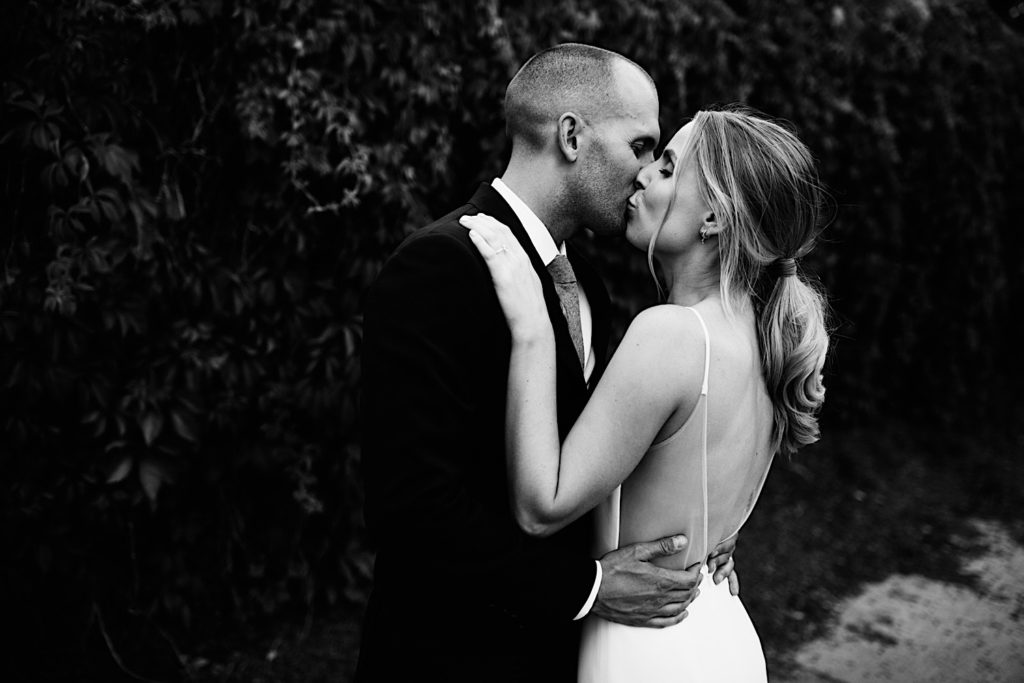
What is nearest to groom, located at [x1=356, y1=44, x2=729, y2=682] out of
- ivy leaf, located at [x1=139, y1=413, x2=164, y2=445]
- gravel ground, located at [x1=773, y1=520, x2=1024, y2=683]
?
ivy leaf, located at [x1=139, y1=413, x2=164, y2=445]

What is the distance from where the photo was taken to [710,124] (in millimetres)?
2252

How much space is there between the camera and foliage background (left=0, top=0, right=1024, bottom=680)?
120 inches

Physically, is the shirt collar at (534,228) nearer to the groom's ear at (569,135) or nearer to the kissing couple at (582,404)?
the kissing couple at (582,404)

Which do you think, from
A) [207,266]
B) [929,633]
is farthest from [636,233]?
[929,633]

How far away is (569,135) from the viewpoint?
2385 mm

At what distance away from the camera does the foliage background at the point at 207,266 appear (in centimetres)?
306

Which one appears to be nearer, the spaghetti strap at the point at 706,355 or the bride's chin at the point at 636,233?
the spaghetti strap at the point at 706,355

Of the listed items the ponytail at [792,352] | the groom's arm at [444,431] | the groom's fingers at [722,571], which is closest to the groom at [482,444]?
the groom's arm at [444,431]

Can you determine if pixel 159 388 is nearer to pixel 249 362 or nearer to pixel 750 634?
pixel 249 362

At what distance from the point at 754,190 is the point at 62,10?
2315 millimetres

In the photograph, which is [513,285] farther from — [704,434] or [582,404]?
[704,434]

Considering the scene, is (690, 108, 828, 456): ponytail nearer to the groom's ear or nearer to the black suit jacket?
the groom's ear

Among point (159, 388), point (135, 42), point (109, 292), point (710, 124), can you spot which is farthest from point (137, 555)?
point (710, 124)

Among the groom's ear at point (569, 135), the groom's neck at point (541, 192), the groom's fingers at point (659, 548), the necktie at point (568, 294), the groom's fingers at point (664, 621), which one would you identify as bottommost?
the groom's fingers at point (664, 621)
